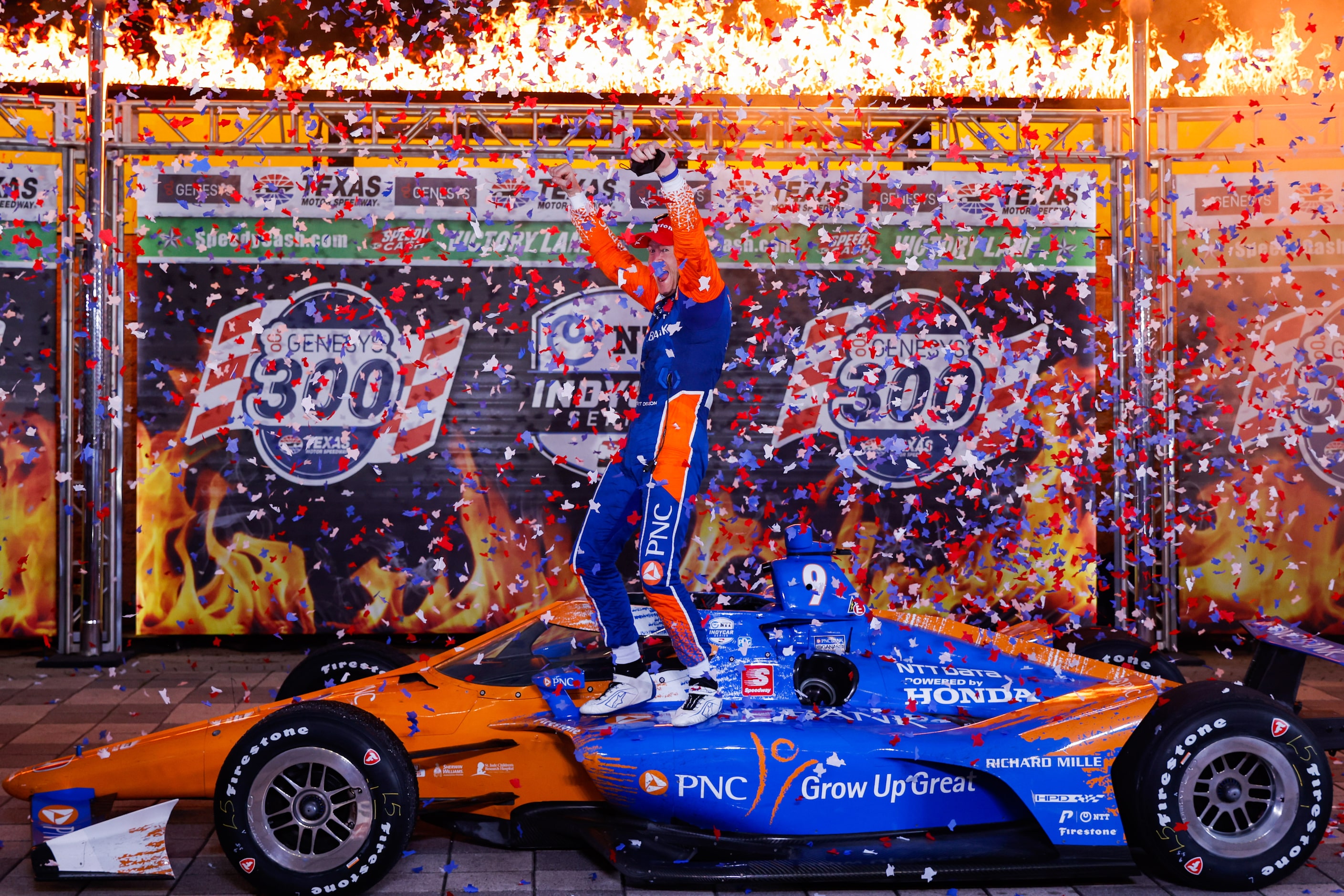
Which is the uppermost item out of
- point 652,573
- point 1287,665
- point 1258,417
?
point 1258,417

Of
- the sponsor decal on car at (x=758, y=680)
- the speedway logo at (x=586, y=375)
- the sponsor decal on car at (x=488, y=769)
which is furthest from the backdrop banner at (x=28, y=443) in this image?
the sponsor decal on car at (x=758, y=680)

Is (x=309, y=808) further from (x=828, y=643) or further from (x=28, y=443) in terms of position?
(x=28, y=443)

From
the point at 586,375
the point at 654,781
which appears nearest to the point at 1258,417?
the point at 586,375

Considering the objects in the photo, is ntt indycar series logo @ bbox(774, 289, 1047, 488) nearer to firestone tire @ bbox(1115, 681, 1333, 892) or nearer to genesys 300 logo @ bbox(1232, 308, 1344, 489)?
genesys 300 logo @ bbox(1232, 308, 1344, 489)

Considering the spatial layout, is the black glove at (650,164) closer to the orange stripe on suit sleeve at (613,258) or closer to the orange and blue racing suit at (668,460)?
the orange and blue racing suit at (668,460)

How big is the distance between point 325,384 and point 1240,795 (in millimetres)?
6718

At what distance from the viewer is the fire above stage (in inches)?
321

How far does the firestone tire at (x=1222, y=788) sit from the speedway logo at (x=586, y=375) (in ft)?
17.1

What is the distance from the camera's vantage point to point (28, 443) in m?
8.38

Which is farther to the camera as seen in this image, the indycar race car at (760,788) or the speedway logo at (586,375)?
the speedway logo at (586,375)

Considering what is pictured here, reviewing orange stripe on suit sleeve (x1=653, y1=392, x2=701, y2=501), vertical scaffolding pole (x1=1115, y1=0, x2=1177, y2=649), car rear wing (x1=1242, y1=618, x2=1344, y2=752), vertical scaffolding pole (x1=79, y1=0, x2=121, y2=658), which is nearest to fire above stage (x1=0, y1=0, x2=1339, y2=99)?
vertical scaffolding pole (x1=79, y1=0, x2=121, y2=658)

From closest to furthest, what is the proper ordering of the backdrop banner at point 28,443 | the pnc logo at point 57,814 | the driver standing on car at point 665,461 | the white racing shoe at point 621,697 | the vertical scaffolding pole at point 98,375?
the pnc logo at point 57,814 < the white racing shoe at point 621,697 < the driver standing on car at point 665,461 < the vertical scaffolding pole at point 98,375 < the backdrop banner at point 28,443

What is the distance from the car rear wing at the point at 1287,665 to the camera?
159 inches

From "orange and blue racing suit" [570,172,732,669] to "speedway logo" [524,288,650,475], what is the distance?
3608mm
